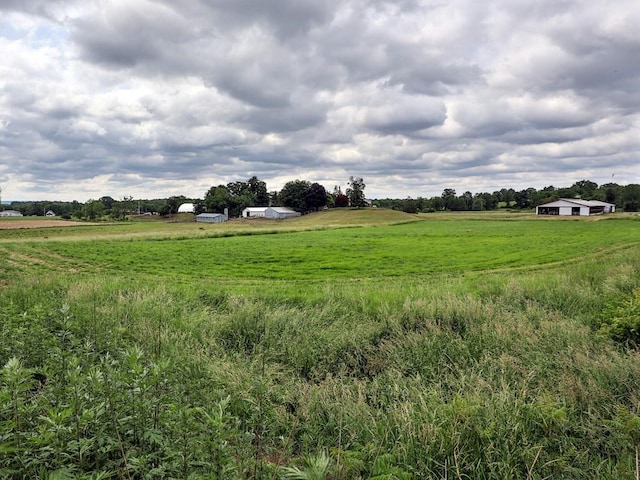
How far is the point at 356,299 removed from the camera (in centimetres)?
1349

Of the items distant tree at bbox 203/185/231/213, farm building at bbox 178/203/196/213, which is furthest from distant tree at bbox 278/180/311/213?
farm building at bbox 178/203/196/213

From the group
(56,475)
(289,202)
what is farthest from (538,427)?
(289,202)

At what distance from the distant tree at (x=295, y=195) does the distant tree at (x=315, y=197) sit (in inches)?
41.4

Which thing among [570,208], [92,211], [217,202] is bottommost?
[570,208]

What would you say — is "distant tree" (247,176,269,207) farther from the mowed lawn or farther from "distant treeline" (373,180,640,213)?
the mowed lawn

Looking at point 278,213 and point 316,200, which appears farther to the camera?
point 316,200

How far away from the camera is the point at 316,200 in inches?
5502

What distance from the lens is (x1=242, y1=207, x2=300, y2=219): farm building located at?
128m

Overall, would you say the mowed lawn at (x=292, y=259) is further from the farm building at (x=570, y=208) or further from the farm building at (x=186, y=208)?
the farm building at (x=186, y=208)

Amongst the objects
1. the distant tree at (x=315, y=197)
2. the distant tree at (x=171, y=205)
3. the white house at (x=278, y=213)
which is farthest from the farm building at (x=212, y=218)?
the distant tree at (x=315, y=197)

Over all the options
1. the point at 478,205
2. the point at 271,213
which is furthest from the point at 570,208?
the point at 271,213

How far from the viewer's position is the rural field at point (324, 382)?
3.82 meters

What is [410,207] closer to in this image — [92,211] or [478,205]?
[478,205]

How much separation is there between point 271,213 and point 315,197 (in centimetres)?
1836
